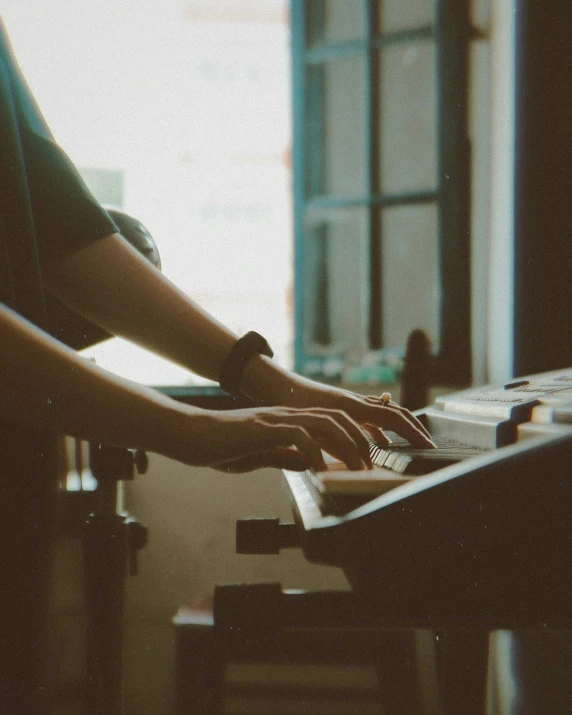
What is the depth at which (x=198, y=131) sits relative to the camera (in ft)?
11.9

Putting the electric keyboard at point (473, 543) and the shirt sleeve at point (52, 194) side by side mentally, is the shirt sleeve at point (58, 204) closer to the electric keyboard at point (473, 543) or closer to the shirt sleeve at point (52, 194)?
the shirt sleeve at point (52, 194)

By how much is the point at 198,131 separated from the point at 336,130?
5.27 feet

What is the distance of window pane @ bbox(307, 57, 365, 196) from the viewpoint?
2.19 m

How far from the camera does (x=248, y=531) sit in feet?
2.64

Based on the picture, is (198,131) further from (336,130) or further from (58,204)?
(58,204)

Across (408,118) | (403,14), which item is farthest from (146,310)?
(403,14)

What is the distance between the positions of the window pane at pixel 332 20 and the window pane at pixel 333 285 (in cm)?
55

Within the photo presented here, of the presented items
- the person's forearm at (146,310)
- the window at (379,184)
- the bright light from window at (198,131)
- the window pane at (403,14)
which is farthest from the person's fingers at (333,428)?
the bright light from window at (198,131)

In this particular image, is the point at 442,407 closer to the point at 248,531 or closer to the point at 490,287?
the point at 248,531

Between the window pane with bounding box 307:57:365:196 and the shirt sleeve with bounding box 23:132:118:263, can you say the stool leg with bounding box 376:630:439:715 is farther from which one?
the window pane with bounding box 307:57:365:196

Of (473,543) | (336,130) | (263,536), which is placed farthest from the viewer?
(336,130)

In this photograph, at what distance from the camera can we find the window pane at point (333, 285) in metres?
2.20

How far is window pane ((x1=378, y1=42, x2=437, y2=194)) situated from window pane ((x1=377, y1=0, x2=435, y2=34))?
6 centimetres

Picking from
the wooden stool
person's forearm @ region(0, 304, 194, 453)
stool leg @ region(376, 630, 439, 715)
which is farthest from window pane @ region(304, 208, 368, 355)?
person's forearm @ region(0, 304, 194, 453)
